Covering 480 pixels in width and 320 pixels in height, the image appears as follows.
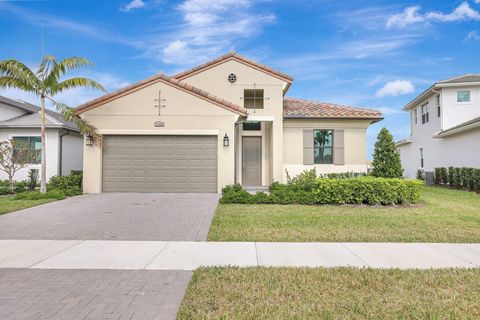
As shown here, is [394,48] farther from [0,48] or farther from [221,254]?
[0,48]

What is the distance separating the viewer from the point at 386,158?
12508 mm

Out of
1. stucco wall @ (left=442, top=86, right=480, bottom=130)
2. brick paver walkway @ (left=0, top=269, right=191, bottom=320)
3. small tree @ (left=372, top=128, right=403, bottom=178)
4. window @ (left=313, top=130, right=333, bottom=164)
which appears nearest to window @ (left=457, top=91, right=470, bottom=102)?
stucco wall @ (left=442, top=86, right=480, bottom=130)

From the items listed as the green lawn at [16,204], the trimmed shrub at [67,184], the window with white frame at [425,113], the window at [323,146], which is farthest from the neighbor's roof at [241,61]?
the window with white frame at [425,113]

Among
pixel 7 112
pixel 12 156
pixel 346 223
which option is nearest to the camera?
pixel 346 223

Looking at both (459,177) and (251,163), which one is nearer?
(251,163)

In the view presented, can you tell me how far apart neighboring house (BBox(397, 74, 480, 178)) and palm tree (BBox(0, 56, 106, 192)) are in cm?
1872

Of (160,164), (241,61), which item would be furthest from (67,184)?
(241,61)

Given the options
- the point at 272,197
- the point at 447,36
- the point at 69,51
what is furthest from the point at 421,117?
the point at 69,51

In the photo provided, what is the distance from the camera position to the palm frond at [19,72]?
1280 cm

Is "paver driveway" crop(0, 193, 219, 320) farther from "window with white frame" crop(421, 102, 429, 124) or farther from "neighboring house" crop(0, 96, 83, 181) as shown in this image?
"window with white frame" crop(421, 102, 429, 124)

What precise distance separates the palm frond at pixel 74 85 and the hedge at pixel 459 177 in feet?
59.6

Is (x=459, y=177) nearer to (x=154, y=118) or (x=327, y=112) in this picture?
(x=327, y=112)

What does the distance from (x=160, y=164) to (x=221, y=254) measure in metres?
9.14

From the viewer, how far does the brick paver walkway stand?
3373 mm
